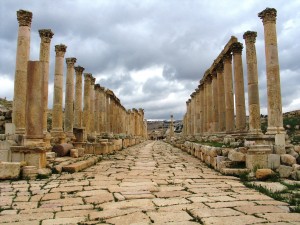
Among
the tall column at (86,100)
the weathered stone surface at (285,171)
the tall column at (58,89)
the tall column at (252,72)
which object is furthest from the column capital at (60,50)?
the weathered stone surface at (285,171)

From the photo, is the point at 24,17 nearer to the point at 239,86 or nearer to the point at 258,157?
the point at 258,157

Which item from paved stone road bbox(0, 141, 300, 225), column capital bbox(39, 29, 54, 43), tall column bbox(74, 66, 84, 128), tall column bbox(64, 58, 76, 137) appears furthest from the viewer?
tall column bbox(74, 66, 84, 128)

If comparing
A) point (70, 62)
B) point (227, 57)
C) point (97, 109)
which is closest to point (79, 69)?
point (70, 62)

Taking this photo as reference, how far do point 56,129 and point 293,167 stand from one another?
40.0 feet

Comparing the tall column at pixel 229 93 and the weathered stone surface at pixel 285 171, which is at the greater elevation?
the tall column at pixel 229 93

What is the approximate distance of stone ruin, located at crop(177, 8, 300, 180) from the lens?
9.09m

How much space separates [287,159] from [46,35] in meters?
12.1

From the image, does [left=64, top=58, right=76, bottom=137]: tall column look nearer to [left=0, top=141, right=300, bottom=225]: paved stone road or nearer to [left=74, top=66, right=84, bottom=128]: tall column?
[left=74, top=66, right=84, bottom=128]: tall column

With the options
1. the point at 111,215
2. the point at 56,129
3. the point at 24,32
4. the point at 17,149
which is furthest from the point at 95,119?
the point at 111,215

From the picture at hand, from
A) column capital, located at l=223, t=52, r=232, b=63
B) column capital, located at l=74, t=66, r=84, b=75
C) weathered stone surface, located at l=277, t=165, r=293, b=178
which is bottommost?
weathered stone surface, located at l=277, t=165, r=293, b=178

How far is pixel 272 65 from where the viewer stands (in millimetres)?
11773

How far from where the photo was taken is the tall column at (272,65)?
37.8 feet

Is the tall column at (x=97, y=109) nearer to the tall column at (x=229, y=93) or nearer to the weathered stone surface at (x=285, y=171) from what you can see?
the tall column at (x=229, y=93)

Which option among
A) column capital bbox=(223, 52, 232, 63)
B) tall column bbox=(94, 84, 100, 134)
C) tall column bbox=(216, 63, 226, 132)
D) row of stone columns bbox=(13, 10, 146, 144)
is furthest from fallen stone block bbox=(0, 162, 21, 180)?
tall column bbox=(94, 84, 100, 134)
